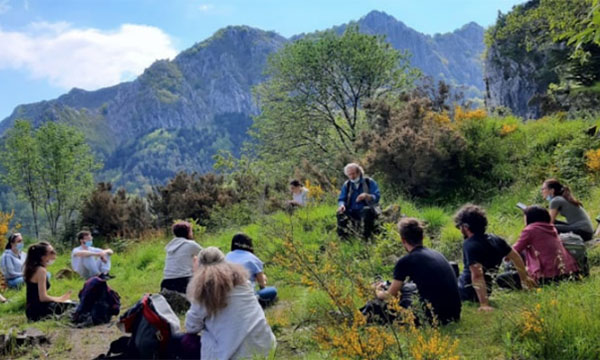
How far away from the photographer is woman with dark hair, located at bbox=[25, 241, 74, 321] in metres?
6.80

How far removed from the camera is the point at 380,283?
4.84m

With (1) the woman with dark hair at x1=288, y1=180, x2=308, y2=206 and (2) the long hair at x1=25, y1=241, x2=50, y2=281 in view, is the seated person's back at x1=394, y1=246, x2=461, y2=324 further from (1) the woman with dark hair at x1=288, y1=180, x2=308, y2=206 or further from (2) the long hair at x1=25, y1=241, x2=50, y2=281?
(1) the woman with dark hair at x1=288, y1=180, x2=308, y2=206

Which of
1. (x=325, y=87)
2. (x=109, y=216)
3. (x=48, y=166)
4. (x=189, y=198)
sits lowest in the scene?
(x=109, y=216)

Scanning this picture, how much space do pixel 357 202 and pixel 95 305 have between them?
4.69 m

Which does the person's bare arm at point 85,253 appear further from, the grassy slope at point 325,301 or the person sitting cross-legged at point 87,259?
the grassy slope at point 325,301

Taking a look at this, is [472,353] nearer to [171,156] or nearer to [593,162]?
[593,162]

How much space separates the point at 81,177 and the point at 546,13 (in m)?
32.8

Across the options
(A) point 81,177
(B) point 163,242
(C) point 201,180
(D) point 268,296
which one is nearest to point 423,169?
(D) point 268,296

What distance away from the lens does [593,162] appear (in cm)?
957

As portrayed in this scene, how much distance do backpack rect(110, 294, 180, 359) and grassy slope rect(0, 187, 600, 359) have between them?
44.2 inches

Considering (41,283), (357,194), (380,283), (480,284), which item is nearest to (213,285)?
(380,283)

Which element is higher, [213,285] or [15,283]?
[213,285]

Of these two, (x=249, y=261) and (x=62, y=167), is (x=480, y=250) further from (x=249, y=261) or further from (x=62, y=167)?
(x=62, y=167)

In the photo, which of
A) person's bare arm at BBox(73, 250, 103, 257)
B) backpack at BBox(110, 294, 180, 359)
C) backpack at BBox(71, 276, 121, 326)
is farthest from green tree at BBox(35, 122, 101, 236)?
backpack at BBox(110, 294, 180, 359)
